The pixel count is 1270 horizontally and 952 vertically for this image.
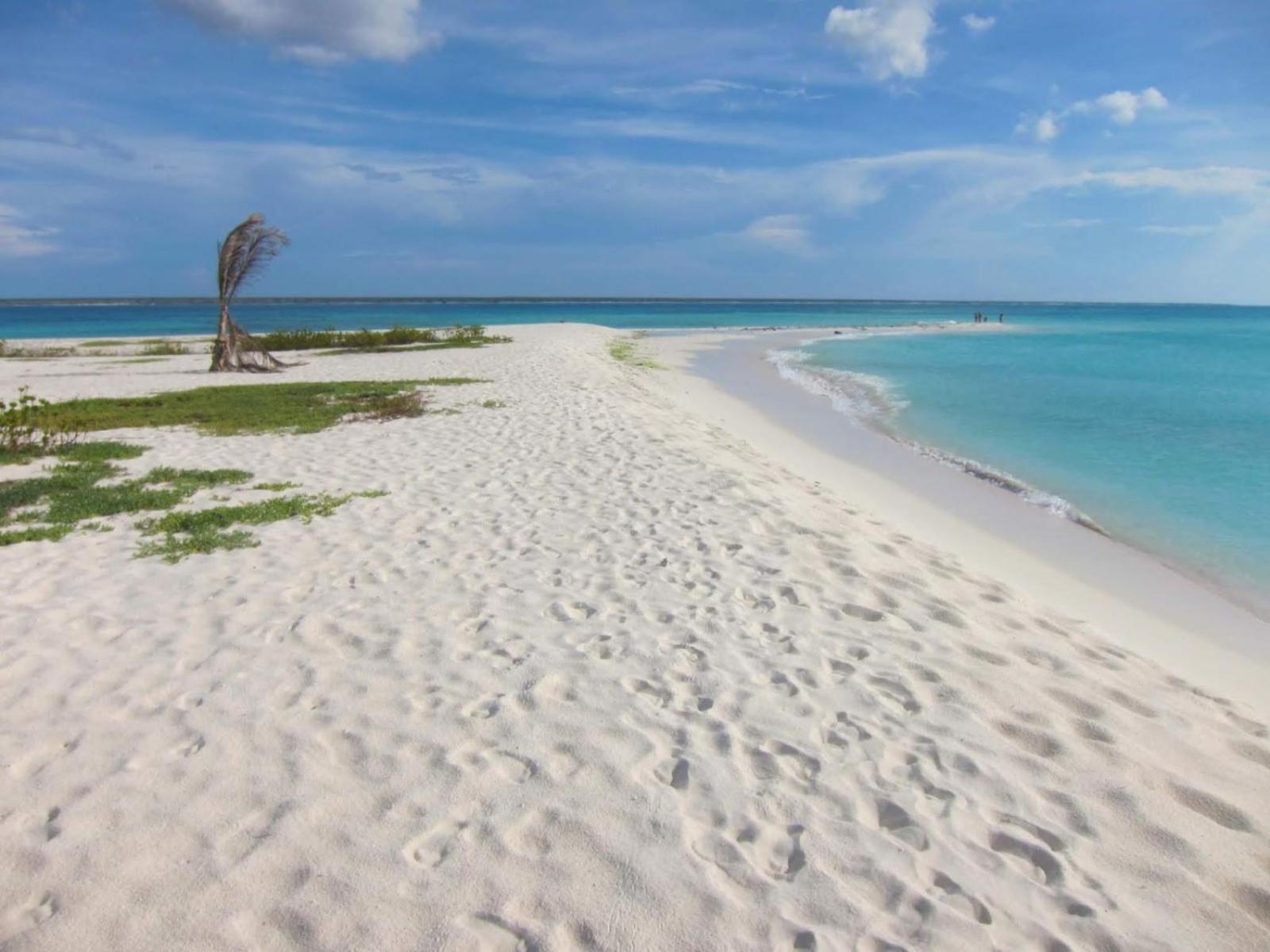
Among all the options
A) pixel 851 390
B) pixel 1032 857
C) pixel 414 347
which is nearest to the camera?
pixel 1032 857

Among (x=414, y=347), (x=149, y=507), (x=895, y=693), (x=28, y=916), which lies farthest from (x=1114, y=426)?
(x=414, y=347)

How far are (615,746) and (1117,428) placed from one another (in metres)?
16.1

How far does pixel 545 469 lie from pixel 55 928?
6.48 m

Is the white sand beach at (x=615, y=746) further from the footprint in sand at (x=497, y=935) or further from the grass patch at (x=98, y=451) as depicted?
the grass patch at (x=98, y=451)

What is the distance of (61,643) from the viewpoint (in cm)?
461

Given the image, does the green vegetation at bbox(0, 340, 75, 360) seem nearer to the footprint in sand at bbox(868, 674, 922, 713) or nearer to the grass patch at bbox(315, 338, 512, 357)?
the grass patch at bbox(315, 338, 512, 357)

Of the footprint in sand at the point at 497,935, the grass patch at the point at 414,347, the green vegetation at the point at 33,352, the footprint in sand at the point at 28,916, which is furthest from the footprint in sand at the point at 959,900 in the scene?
the green vegetation at the point at 33,352

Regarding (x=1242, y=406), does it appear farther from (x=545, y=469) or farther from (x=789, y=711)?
(x=789, y=711)

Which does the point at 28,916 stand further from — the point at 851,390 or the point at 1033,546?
the point at 851,390

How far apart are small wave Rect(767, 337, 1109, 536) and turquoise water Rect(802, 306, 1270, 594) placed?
0.11 metres

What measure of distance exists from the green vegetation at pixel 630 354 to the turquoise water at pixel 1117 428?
19.1ft

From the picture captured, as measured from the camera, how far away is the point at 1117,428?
16.0 metres

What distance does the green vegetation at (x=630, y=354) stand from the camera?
25.8m

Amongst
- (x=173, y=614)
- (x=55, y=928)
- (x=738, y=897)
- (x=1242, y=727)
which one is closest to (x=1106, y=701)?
(x=1242, y=727)
